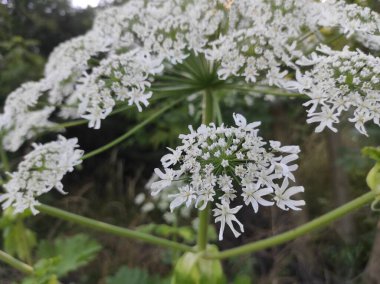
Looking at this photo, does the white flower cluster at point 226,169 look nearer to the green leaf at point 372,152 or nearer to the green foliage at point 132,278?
the green leaf at point 372,152

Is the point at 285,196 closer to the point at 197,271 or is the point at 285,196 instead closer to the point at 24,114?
the point at 197,271

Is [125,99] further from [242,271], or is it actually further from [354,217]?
[354,217]

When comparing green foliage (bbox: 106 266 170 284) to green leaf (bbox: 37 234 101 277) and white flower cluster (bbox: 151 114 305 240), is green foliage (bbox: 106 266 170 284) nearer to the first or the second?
green leaf (bbox: 37 234 101 277)

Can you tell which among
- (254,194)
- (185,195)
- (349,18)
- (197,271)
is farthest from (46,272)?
(349,18)

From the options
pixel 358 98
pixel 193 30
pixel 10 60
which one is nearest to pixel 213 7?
pixel 193 30

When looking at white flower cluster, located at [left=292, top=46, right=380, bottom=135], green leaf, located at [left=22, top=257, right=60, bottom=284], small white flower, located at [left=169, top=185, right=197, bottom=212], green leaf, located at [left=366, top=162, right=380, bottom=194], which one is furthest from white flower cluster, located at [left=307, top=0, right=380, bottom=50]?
green leaf, located at [left=22, top=257, right=60, bottom=284]

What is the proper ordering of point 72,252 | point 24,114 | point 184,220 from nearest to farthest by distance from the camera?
point 24,114
point 72,252
point 184,220
